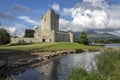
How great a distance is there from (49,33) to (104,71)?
10737 centimetres

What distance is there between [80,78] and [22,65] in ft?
83.4

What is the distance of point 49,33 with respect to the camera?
5251 inches

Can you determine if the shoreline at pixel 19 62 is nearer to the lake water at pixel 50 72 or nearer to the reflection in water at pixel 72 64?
the lake water at pixel 50 72

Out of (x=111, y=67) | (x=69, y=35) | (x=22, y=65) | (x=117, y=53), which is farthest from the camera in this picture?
(x=69, y=35)

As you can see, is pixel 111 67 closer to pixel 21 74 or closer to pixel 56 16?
pixel 21 74

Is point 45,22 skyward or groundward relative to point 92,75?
skyward

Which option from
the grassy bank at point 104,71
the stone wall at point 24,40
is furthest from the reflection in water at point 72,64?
the stone wall at point 24,40

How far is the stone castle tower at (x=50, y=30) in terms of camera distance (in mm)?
130375

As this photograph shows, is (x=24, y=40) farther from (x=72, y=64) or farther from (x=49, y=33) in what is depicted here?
(x=72, y=64)

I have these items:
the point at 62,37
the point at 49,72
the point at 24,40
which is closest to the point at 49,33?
the point at 62,37

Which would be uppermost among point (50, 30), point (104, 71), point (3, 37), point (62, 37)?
point (50, 30)

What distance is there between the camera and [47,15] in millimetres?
138625

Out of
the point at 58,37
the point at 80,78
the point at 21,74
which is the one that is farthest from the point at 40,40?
the point at 80,78

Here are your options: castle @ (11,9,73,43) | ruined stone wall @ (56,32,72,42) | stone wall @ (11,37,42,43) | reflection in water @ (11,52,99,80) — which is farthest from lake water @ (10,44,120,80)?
ruined stone wall @ (56,32,72,42)
